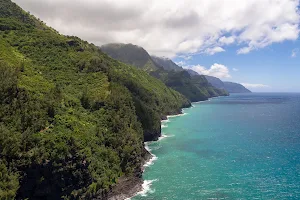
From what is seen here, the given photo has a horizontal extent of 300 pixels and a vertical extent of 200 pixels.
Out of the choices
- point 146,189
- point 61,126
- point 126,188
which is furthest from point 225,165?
point 61,126

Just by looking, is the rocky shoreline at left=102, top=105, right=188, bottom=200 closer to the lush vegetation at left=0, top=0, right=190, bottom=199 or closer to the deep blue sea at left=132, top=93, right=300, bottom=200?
the lush vegetation at left=0, top=0, right=190, bottom=199

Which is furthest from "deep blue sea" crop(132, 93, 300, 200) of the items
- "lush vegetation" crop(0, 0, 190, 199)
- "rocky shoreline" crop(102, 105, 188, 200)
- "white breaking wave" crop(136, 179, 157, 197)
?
"lush vegetation" crop(0, 0, 190, 199)

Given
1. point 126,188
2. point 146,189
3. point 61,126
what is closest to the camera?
point 61,126

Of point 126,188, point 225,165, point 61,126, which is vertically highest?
point 61,126

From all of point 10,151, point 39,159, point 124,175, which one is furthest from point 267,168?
point 10,151

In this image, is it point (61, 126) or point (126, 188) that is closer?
point (61, 126)

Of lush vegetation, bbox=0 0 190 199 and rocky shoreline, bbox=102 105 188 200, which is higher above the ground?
lush vegetation, bbox=0 0 190 199

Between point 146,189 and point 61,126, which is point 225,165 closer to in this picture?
point 146,189

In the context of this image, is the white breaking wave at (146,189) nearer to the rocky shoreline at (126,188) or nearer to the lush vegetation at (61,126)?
the rocky shoreline at (126,188)

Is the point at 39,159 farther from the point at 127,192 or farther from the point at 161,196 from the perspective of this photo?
the point at 161,196

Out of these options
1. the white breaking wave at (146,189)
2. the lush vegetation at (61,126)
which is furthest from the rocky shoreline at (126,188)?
the lush vegetation at (61,126)
